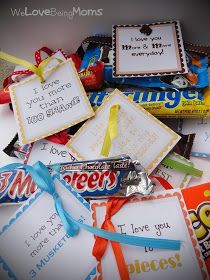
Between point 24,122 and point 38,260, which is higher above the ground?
point 24,122

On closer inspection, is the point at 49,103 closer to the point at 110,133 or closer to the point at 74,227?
the point at 110,133

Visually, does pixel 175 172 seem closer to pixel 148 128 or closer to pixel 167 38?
pixel 148 128

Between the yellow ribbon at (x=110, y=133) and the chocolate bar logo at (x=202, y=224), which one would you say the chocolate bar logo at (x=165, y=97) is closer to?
the yellow ribbon at (x=110, y=133)

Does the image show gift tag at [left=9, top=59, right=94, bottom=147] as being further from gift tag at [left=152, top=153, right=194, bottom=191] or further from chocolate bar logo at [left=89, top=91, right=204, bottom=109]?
gift tag at [left=152, top=153, right=194, bottom=191]

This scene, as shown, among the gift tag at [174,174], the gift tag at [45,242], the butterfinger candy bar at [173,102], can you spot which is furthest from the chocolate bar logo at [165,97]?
the gift tag at [45,242]

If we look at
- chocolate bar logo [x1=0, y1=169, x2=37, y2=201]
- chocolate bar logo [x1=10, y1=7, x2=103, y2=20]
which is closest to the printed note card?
chocolate bar logo [x1=0, y1=169, x2=37, y2=201]

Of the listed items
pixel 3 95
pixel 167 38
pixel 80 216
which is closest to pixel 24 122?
pixel 3 95

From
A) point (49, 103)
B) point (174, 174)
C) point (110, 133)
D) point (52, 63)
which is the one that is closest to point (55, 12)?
point (52, 63)
